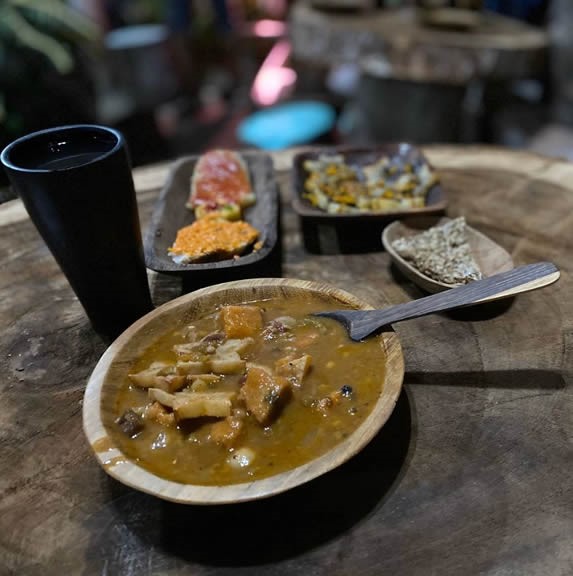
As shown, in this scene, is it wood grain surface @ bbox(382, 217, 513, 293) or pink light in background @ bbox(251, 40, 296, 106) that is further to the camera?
pink light in background @ bbox(251, 40, 296, 106)

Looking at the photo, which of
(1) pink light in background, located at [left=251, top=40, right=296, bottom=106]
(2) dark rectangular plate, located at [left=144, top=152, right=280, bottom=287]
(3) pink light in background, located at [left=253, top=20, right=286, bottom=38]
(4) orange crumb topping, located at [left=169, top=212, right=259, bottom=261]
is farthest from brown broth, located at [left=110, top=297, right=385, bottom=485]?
(3) pink light in background, located at [left=253, top=20, right=286, bottom=38]

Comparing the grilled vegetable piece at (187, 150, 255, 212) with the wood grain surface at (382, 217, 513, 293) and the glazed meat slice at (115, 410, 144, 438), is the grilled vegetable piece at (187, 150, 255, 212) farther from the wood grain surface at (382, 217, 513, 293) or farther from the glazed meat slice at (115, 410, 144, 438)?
the glazed meat slice at (115, 410, 144, 438)

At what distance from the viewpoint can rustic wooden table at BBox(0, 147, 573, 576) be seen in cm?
130

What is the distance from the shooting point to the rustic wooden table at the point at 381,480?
1300 mm

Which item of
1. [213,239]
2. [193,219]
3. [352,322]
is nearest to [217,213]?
[193,219]

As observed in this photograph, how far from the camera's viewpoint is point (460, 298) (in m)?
1.66

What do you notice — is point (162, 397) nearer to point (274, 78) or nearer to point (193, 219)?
point (193, 219)

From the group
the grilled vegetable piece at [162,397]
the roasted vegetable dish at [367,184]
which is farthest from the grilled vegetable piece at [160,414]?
the roasted vegetable dish at [367,184]

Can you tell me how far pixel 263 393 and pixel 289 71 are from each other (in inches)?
310

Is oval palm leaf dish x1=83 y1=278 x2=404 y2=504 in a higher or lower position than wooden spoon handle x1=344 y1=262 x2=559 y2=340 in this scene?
lower

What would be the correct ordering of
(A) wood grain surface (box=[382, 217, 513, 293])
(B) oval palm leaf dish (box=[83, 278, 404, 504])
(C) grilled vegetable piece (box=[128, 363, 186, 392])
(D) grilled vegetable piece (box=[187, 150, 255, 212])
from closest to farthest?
(B) oval palm leaf dish (box=[83, 278, 404, 504]) < (C) grilled vegetable piece (box=[128, 363, 186, 392]) < (A) wood grain surface (box=[382, 217, 513, 293]) < (D) grilled vegetable piece (box=[187, 150, 255, 212])

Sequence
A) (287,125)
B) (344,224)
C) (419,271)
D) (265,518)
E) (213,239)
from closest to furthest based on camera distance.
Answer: (265,518) → (419,271) → (213,239) → (344,224) → (287,125)

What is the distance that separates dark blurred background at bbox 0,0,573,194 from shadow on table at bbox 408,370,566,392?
3.76 meters

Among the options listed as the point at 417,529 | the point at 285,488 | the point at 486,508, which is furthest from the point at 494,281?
the point at 285,488
